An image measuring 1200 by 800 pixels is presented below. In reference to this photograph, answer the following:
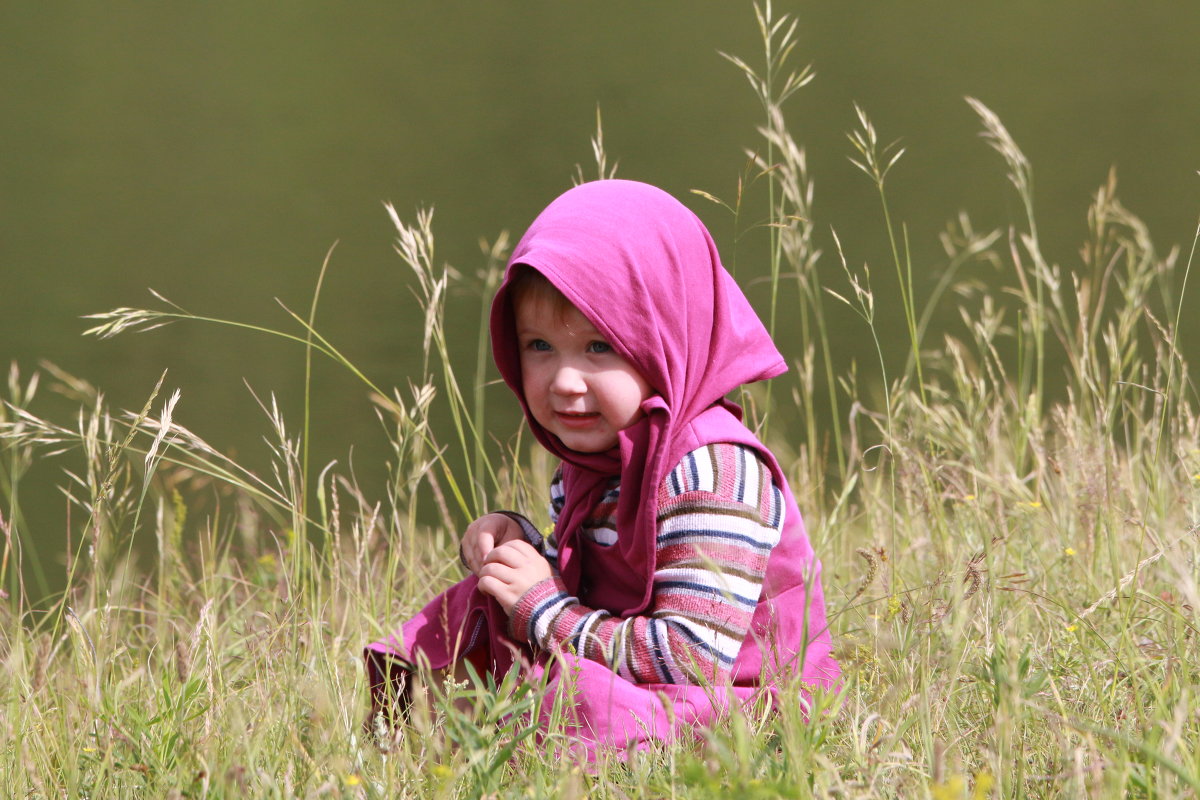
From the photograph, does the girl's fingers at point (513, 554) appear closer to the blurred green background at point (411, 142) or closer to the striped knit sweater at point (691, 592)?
the striped knit sweater at point (691, 592)

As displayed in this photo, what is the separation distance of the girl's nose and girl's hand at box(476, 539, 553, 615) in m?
0.24

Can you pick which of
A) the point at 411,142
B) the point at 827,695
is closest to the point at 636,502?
the point at 827,695

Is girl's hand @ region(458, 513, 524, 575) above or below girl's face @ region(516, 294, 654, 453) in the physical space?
below

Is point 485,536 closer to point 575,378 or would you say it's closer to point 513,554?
point 513,554

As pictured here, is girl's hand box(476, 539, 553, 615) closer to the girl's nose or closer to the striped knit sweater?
the striped knit sweater

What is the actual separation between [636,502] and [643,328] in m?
0.25

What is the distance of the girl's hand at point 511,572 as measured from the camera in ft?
6.67

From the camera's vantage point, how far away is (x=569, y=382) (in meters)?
2.05

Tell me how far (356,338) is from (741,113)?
637 cm

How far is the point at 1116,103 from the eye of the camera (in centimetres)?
1266

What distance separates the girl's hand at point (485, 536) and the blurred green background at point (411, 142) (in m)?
4.29

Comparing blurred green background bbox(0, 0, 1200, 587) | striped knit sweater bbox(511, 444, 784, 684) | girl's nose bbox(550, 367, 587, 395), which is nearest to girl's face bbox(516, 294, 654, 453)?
girl's nose bbox(550, 367, 587, 395)

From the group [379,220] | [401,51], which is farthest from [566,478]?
[401,51]

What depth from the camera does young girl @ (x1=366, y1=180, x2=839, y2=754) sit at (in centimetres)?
194
